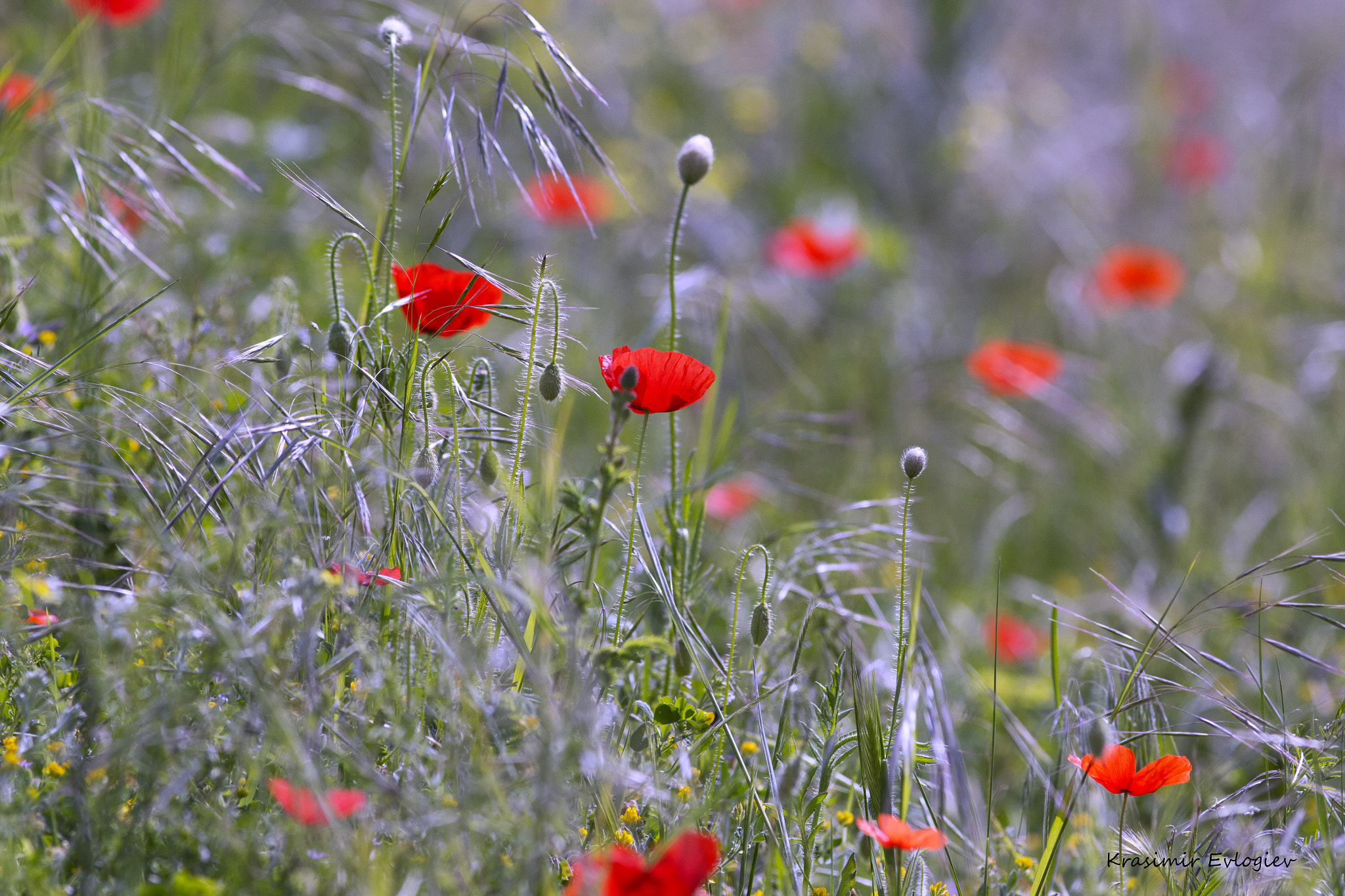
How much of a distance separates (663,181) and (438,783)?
3.69 meters

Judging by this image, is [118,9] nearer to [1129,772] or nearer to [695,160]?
[695,160]

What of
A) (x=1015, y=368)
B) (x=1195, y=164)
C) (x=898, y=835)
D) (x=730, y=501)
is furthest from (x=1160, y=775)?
(x=1195, y=164)

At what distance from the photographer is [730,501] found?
2.47 meters

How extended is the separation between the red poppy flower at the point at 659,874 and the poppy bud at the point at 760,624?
41cm

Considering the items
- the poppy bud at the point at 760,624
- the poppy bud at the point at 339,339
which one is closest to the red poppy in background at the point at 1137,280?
the poppy bud at the point at 760,624

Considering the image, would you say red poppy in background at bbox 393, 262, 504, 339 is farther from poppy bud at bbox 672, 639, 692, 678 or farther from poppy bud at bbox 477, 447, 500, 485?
poppy bud at bbox 672, 639, 692, 678

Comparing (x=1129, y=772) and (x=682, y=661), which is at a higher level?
(x=1129, y=772)

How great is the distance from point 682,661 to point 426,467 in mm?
474

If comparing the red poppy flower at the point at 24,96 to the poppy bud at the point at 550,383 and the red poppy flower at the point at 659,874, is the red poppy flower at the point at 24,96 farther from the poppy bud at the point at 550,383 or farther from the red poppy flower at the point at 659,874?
the red poppy flower at the point at 659,874

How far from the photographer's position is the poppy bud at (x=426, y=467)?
1.13m

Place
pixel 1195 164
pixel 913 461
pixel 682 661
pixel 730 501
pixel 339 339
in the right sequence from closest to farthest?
pixel 913 461 → pixel 339 339 → pixel 682 661 → pixel 730 501 → pixel 1195 164

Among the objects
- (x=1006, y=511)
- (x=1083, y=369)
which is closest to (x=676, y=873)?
(x=1006, y=511)

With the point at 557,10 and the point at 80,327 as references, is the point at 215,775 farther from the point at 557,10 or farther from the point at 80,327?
the point at 557,10

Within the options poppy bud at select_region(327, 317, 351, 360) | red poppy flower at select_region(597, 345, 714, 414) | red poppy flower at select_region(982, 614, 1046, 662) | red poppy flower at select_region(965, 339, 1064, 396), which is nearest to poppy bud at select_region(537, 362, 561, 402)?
red poppy flower at select_region(597, 345, 714, 414)
